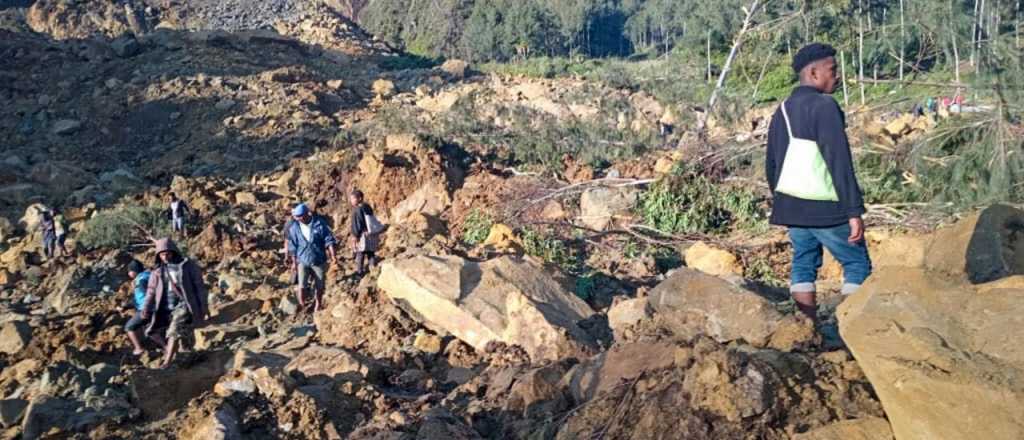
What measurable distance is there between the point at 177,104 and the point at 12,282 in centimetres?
883

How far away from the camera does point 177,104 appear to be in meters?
18.6

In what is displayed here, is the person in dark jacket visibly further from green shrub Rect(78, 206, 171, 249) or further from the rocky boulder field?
green shrub Rect(78, 206, 171, 249)

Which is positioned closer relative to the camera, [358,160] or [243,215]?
[243,215]

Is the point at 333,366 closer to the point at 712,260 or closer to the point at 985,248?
the point at 985,248

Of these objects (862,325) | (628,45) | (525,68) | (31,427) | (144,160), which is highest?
(862,325)

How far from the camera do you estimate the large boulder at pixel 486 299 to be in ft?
15.9

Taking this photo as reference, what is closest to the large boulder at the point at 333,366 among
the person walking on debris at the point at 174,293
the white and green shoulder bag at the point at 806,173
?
the person walking on debris at the point at 174,293

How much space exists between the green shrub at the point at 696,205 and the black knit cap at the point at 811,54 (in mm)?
4777

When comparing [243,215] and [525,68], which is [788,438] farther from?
[525,68]

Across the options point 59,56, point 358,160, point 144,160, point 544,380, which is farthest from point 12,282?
point 59,56

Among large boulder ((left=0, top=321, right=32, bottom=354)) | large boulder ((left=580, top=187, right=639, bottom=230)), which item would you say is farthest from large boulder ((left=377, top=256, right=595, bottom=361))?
large boulder ((left=0, top=321, right=32, bottom=354))

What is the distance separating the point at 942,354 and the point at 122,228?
10986mm

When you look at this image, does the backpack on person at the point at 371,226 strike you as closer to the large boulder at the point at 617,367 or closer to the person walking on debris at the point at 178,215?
the person walking on debris at the point at 178,215

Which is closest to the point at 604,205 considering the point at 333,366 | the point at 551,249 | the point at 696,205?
the point at 696,205
